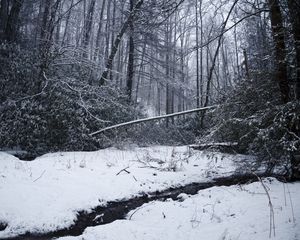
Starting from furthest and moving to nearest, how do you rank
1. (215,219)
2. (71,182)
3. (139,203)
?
(71,182), (139,203), (215,219)

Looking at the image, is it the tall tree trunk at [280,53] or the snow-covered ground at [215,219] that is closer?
the snow-covered ground at [215,219]

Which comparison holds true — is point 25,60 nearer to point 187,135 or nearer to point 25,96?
point 25,96

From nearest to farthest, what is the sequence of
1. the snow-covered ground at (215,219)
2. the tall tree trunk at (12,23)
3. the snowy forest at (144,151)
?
the snow-covered ground at (215,219) → the snowy forest at (144,151) → the tall tree trunk at (12,23)

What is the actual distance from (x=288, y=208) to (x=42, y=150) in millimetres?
8356

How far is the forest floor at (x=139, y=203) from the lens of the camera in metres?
3.60

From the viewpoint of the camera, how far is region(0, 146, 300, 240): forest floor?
11.8 ft

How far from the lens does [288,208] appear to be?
13.1ft

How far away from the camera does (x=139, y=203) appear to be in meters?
5.28

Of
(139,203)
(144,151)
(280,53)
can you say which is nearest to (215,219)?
(139,203)

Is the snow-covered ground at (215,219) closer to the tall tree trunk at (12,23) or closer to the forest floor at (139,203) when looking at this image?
the forest floor at (139,203)

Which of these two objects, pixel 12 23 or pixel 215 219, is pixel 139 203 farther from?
pixel 12 23

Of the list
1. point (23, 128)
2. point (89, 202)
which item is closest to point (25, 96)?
point (23, 128)

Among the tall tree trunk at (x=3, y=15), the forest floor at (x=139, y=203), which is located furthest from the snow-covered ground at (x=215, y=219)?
the tall tree trunk at (x=3, y=15)

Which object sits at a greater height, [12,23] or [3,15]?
[3,15]
